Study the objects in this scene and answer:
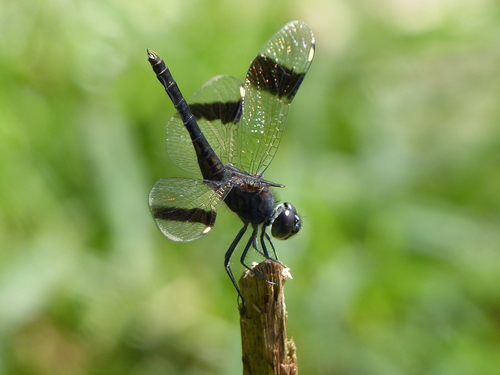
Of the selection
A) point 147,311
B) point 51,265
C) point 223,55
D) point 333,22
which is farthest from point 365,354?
point 333,22

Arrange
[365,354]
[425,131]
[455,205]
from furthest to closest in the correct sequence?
1. [425,131]
2. [455,205]
3. [365,354]

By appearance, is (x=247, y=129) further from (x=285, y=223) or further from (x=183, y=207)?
(x=183, y=207)

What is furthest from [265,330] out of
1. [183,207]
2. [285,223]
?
[285,223]

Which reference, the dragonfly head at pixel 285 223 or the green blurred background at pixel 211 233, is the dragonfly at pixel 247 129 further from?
the green blurred background at pixel 211 233

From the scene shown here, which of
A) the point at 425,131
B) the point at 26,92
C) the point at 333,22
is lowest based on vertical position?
the point at 26,92

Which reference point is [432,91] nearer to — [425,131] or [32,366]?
[425,131]

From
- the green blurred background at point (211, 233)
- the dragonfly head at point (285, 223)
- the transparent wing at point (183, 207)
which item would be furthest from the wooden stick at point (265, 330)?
the green blurred background at point (211, 233)

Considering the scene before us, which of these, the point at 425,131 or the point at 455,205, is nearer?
the point at 455,205
